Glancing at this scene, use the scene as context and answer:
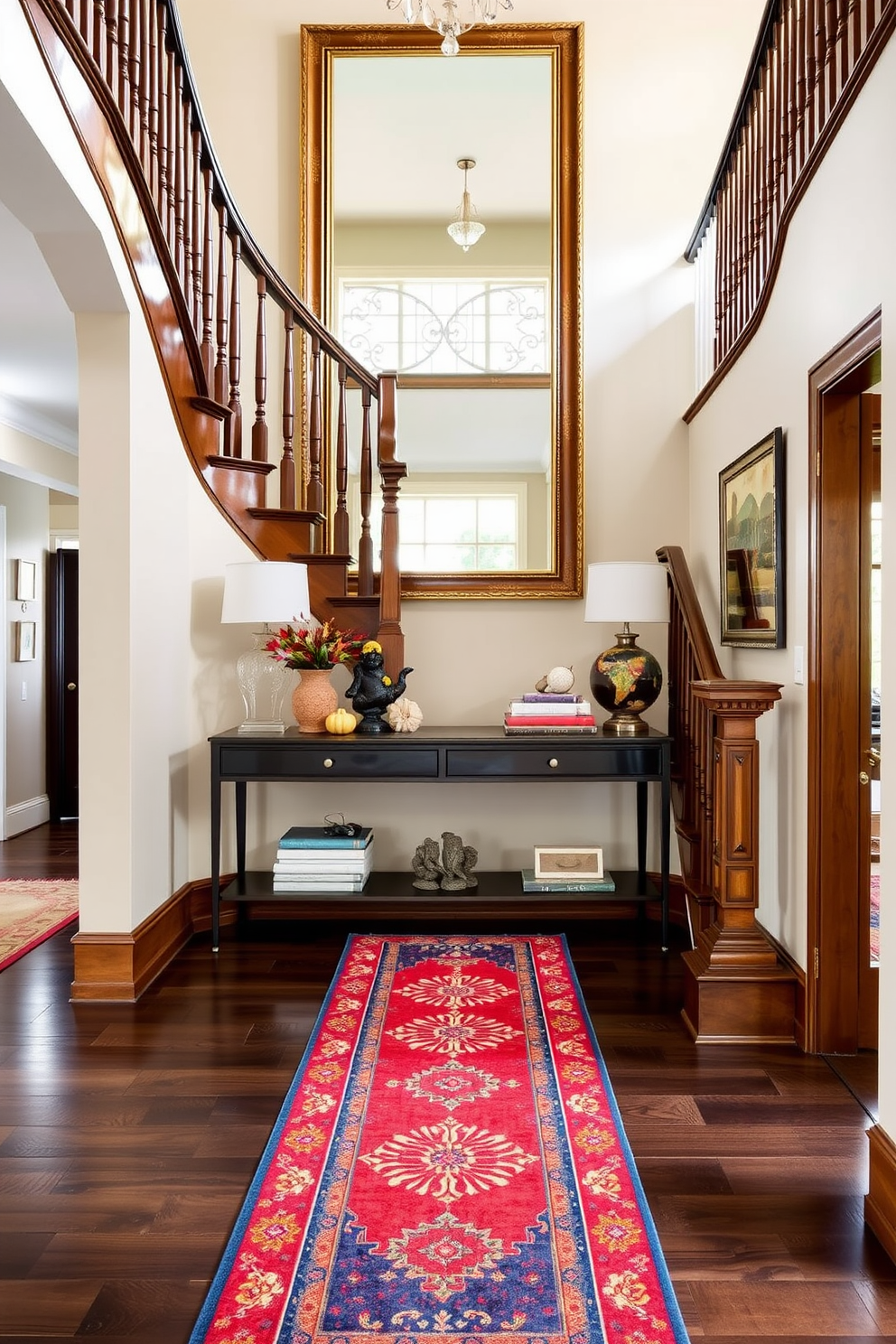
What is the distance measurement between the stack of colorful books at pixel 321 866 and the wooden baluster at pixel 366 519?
3.49 feet

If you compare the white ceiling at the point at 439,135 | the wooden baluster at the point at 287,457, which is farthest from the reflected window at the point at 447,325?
the wooden baluster at the point at 287,457

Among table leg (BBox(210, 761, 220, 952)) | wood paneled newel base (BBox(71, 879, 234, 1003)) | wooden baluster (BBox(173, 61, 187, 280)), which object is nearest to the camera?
wood paneled newel base (BBox(71, 879, 234, 1003))

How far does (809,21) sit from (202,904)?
3583mm

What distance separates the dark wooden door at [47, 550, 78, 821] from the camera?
6277mm

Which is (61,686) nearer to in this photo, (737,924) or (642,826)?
(642,826)

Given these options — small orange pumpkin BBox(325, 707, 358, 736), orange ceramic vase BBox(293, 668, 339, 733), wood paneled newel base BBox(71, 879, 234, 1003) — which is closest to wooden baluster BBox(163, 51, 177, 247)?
orange ceramic vase BBox(293, 668, 339, 733)

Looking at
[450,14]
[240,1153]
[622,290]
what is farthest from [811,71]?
[240,1153]

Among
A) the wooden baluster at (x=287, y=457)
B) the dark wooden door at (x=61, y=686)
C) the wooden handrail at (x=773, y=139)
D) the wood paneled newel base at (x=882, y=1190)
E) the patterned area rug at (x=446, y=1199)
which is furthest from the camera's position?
the dark wooden door at (x=61, y=686)

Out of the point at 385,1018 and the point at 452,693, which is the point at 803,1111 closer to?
the point at 385,1018

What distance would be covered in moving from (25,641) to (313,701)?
3217 millimetres

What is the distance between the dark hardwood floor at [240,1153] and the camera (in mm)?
1576

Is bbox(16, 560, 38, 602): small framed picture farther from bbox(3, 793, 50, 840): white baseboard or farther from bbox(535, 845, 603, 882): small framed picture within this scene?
bbox(535, 845, 603, 882): small framed picture

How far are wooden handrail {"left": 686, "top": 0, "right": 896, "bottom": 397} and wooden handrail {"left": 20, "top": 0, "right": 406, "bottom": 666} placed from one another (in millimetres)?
1452

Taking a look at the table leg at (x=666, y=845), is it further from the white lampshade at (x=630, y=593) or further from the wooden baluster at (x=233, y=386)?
the wooden baluster at (x=233, y=386)
